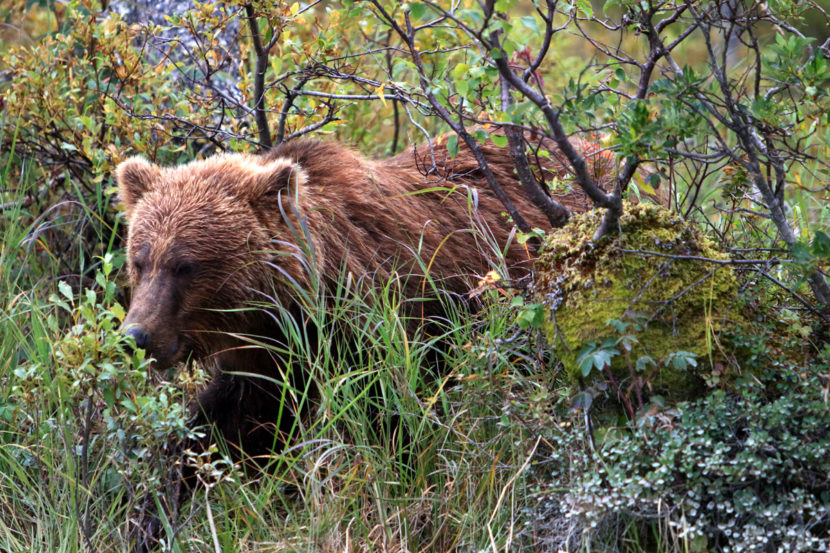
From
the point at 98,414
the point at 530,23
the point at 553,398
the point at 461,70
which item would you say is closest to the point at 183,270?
the point at 98,414

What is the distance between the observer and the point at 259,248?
12.3 ft

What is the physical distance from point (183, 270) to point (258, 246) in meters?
0.35

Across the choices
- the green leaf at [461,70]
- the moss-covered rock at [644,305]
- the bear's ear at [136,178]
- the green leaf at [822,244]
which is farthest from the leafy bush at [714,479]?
the bear's ear at [136,178]

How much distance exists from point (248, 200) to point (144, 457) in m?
1.24

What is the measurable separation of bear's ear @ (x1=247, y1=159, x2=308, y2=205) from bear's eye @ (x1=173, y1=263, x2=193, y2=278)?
44cm

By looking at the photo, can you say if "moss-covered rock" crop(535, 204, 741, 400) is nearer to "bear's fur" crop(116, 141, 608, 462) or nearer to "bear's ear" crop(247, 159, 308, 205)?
"bear's fur" crop(116, 141, 608, 462)

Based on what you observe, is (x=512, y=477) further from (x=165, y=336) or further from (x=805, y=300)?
(x=165, y=336)

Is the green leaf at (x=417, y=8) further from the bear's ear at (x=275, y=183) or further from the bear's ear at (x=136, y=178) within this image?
the bear's ear at (x=136, y=178)

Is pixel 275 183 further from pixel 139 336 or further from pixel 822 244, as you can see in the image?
pixel 822 244

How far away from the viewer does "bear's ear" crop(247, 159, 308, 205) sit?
3771 millimetres

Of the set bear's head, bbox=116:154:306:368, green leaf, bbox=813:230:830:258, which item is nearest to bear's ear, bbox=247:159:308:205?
bear's head, bbox=116:154:306:368

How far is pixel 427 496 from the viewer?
10.2 ft

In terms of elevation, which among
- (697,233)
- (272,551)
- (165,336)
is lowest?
(272,551)

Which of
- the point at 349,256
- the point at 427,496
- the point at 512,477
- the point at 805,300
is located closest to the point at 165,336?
the point at 349,256
